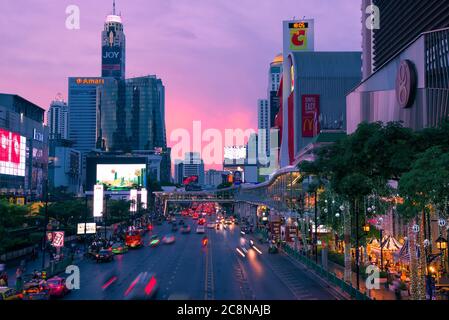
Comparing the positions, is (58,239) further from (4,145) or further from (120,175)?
(120,175)

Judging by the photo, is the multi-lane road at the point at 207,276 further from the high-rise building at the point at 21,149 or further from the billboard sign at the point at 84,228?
the high-rise building at the point at 21,149

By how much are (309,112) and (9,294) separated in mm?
104344

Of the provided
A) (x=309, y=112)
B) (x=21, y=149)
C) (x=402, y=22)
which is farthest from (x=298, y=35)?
(x=21, y=149)

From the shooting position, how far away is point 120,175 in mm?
185500

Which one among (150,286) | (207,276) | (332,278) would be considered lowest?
(207,276)

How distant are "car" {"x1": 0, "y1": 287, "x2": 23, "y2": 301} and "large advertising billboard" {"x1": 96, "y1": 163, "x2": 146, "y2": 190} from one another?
151677 millimetres

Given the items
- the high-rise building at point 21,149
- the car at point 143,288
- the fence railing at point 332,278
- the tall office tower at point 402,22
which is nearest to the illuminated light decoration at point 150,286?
the car at point 143,288

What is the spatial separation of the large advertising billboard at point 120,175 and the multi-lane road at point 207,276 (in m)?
120

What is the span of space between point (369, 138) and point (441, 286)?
10846 mm

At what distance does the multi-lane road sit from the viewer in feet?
110

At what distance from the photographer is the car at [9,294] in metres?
29.2

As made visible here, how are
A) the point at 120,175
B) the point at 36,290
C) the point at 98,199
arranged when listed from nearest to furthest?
the point at 36,290
the point at 98,199
the point at 120,175

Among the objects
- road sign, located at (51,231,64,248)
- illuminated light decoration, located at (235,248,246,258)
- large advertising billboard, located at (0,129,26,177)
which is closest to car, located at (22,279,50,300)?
road sign, located at (51,231,64,248)

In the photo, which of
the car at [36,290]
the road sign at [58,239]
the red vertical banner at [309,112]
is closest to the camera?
the car at [36,290]
